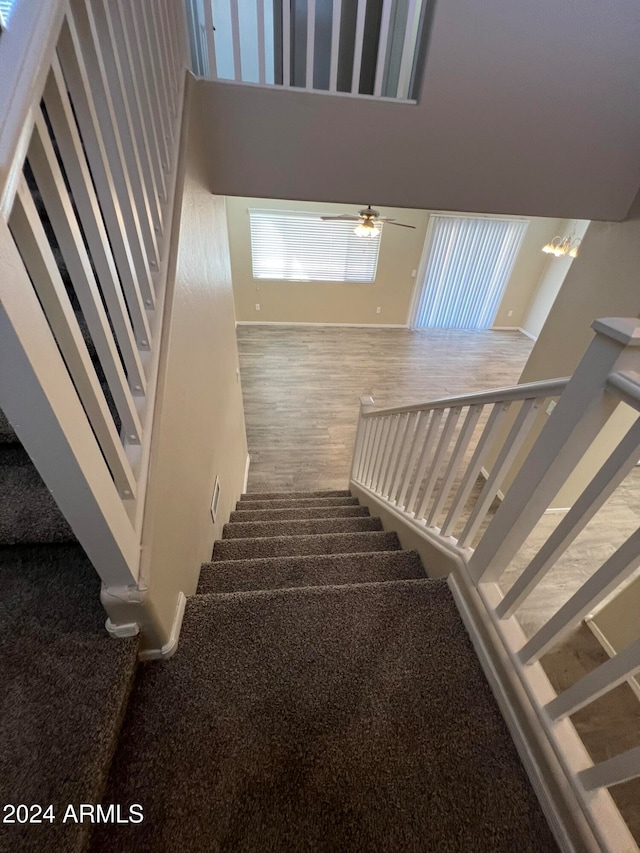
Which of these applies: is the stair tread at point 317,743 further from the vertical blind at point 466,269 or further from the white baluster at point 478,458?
the vertical blind at point 466,269

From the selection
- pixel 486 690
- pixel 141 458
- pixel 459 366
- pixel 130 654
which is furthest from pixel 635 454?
pixel 459 366

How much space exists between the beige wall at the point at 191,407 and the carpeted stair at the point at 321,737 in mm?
238

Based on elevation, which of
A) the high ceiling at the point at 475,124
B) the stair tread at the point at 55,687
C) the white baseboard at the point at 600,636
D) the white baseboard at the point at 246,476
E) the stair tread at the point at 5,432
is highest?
the high ceiling at the point at 475,124

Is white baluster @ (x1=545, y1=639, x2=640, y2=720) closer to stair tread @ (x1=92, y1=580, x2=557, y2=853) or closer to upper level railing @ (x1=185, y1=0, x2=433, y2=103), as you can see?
stair tread @ (x1=92, y1=580, x2=557, y2=853)

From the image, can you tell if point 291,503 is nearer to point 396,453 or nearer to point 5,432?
point 396,453

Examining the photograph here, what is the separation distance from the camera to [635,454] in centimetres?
66

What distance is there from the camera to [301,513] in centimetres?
251

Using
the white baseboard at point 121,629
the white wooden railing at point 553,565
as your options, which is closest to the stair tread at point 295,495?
the white wooden railing at point 553,565

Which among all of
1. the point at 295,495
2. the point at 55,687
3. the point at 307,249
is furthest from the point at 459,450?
the point at 307,249

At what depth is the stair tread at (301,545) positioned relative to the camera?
181cm

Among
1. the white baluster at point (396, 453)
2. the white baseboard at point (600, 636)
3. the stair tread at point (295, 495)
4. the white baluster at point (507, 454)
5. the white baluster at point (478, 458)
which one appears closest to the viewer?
the white baluster at point (507, 454)

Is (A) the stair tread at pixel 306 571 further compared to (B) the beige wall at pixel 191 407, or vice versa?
(A) the stair tread at pixel 306 571

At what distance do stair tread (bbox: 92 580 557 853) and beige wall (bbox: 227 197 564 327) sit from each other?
20.8 ft

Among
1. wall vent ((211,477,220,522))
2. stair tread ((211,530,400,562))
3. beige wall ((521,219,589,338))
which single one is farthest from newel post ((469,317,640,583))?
beige wall ((521,219,589,338))
